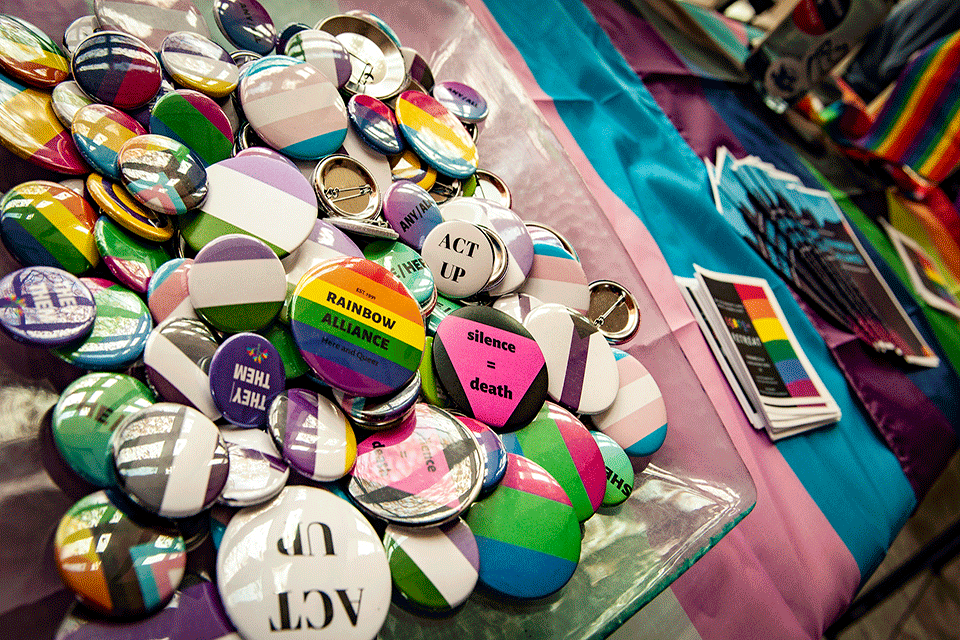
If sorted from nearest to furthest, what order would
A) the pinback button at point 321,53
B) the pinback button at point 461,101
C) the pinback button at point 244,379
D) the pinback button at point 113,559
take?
the pinback button at point 113,559
the pinback button at point 244,379
the pinback button at point 321,53
the pinback button at point 461,101

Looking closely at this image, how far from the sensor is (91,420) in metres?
0.62

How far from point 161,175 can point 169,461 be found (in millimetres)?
429

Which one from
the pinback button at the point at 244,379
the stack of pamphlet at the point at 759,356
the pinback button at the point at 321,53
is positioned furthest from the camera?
the stack of pamphlet at the point at 759,356

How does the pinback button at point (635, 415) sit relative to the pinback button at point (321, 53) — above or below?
below

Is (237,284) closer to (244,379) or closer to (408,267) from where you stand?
(244,379)

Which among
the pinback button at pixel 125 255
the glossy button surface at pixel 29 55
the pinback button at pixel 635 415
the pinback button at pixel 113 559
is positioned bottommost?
the pinback button at pixel 113 559

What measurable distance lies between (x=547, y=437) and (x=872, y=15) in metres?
2.31

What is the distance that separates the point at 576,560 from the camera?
0.82 m

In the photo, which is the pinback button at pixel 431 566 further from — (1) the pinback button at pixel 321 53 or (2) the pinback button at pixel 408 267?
(1) the pinback button at pixel 321 53

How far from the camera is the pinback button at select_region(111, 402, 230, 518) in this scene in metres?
0.57

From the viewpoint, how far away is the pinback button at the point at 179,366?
67 cm

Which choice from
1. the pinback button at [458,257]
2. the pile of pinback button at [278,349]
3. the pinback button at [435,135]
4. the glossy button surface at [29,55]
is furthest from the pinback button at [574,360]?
the glossy button surface at [29,55]

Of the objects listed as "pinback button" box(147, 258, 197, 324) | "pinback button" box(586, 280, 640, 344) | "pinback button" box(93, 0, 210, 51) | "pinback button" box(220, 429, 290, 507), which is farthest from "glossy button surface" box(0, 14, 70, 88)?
"pinback button" box(586, 280, 640, 344)

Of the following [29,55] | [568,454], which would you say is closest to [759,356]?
[568,454]
